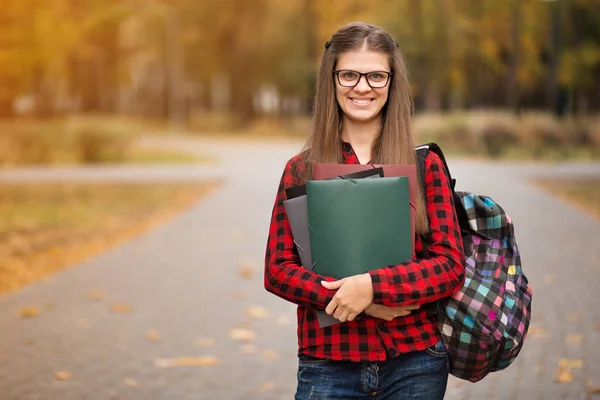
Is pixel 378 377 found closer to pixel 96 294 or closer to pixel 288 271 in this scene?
pixel 288 271

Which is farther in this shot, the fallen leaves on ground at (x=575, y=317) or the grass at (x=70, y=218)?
the grass at (x=70, y=218)

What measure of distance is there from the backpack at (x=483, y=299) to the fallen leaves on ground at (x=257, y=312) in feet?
14.8

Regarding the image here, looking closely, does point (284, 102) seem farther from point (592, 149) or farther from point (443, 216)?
point (443, 216)

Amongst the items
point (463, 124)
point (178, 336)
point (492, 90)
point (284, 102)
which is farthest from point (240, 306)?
point (284, 102)

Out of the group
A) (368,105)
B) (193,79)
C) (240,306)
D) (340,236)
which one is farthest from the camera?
(193,79)

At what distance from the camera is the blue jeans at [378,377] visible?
2.34m

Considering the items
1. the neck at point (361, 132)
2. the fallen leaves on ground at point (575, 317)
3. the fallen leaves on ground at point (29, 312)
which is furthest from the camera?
the fallen leaves on ground at point (29, 312)

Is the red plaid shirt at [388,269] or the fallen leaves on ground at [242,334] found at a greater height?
the red plaid shirt at [388,269]

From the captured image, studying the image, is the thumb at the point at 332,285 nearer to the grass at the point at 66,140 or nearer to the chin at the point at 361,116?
the chin at the point at 361,116

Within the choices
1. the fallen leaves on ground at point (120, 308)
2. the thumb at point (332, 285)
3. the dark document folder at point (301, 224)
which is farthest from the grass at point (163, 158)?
the thumb at point (332, 285)

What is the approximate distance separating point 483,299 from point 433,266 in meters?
0.18

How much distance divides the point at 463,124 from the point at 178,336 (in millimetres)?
22522

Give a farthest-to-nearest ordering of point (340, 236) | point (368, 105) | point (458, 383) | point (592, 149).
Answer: point (592, 149), point (458, 383), point (368, 105), point (340, 236)

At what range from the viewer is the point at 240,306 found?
23.6ft
